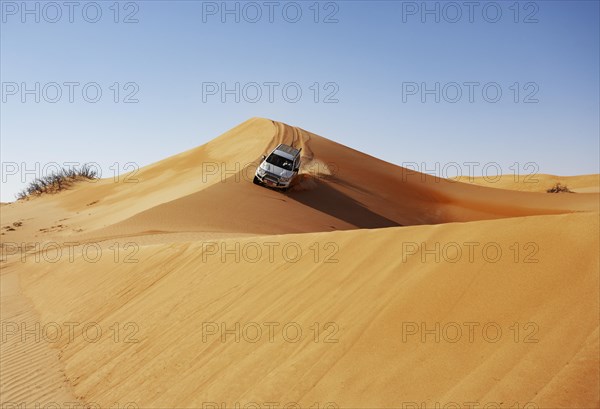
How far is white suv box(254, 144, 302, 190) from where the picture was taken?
78.2ft

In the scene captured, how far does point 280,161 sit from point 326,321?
18627 millimetres

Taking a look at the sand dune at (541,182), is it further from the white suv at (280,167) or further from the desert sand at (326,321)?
the desert sand at (326,321)

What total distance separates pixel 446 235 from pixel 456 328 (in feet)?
5.92

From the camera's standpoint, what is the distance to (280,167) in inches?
949

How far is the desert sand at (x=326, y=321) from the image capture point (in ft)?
13.6

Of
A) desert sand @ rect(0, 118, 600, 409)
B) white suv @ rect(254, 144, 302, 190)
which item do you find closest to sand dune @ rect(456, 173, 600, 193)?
white suv @ rect(254, 144, 302, 190)

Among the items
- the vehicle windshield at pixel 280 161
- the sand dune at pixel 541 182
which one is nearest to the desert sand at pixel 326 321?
the vehicle windshield at pixel 280 161

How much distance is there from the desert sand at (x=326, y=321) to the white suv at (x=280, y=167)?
11.7 metres

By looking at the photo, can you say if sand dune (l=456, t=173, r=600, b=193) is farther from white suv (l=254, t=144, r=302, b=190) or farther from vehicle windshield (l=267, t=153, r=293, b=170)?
vehicle windshield (l=267, t=153, r=293, b=170)

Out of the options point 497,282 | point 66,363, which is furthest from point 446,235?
point 66,363

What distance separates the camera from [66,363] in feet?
25.9

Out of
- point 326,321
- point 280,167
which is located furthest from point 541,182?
point 326,321

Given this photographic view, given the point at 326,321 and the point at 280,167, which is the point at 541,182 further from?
the point at 326,321

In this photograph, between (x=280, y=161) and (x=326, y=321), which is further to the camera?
(x=280, y=161)
